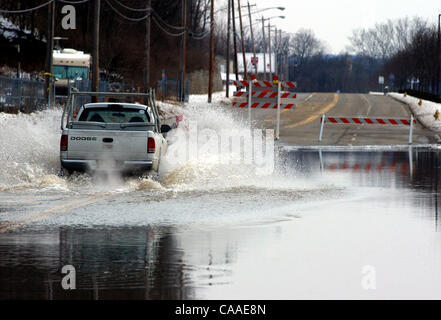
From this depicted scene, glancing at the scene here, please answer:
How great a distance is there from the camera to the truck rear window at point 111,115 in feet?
62.1

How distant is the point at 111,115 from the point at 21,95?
78.4ft

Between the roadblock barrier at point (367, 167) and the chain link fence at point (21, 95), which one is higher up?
the chain link fence at point (21, 95)

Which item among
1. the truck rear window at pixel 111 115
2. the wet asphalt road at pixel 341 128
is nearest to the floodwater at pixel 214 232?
the truck rear window at pixel 111 115

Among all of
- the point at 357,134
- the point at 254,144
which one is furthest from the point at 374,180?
the point at 357,134

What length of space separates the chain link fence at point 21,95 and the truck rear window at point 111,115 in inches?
811

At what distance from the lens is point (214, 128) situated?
3116 cm

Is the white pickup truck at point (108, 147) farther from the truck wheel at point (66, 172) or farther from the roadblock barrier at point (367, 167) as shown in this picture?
the roadblock barrier at point (367, 167)

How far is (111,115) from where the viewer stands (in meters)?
19.2

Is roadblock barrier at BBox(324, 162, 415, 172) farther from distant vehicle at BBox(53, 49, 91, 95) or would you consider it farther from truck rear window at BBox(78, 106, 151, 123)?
→ distant vehicle at BBox(53, 49, 91, 95)

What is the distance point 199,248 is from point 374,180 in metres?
10.6

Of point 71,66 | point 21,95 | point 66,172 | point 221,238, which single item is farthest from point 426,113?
point 221,238

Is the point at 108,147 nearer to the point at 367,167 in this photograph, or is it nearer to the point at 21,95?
the point at 367,167

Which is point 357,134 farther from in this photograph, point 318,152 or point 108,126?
point 108,126

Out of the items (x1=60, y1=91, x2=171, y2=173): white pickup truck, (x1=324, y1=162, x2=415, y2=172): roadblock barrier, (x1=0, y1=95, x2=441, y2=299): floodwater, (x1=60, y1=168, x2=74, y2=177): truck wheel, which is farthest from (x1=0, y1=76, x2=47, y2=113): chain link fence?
(x1=60, y1=91, x2=171, y2=173): white pickup truck
